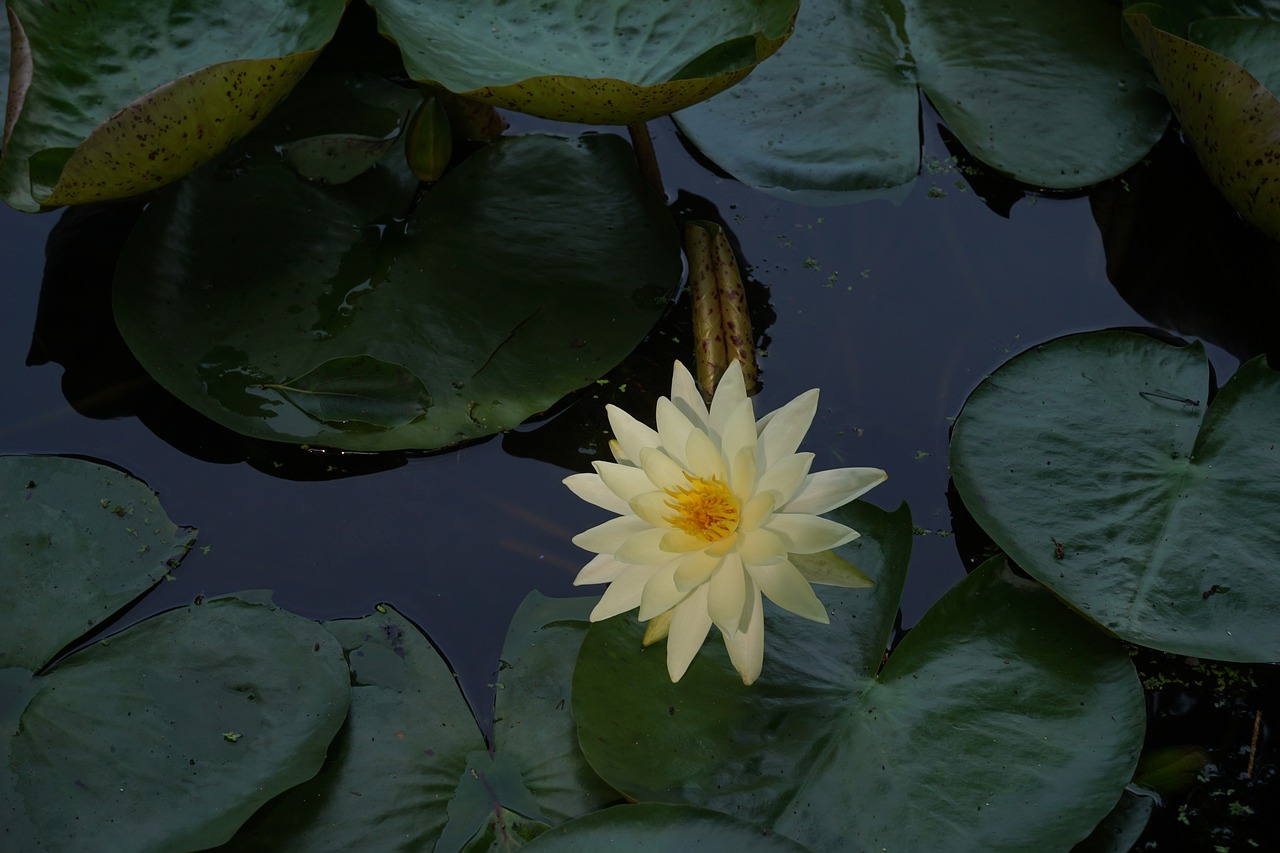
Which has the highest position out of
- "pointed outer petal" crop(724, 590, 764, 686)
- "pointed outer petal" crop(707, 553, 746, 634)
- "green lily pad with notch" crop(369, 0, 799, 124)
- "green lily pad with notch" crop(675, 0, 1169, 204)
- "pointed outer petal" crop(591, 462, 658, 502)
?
"green lily pad with notch" crop(369, 0, 799, 124)

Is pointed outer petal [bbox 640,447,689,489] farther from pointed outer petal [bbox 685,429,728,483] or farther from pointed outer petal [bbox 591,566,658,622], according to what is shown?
pointed outer petal [bbox 591,566,658,622]

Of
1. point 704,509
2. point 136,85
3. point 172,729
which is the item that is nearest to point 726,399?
point 704,509

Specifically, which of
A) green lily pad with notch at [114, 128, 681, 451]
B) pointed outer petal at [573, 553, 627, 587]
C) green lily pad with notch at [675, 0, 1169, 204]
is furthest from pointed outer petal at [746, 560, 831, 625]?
green lily pad with notch at [675, 0, 1169, 204]

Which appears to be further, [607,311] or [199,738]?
[607,311]

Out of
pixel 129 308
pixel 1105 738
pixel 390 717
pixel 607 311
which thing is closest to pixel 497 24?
pixel 607 311

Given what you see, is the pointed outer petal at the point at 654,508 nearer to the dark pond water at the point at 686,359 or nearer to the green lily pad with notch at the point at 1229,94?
the dark pond water at the point at 686,359

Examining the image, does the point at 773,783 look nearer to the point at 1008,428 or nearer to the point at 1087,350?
the point at 1008,428
